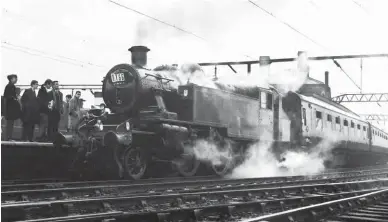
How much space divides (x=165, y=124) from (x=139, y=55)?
6.15 ft

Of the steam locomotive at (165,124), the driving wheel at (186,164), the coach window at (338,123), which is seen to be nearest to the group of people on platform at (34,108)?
the steam locomotive at (165,124)

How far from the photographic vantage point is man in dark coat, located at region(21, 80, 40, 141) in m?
9.21

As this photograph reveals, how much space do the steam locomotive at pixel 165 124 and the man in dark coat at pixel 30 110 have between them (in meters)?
0.62

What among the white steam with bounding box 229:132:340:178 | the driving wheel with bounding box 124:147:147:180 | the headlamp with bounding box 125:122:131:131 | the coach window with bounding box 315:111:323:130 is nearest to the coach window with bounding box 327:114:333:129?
the white steam with bounding box 229:132:340:178

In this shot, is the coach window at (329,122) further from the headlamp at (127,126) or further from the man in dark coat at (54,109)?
the man in dark coat at (54,109)

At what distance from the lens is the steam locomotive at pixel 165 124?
946 cm

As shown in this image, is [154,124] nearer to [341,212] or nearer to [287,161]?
[341,212]

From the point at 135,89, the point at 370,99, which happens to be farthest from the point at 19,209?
the point at 370,99

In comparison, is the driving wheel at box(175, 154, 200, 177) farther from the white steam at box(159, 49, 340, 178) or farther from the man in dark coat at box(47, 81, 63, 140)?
the man in dark coat at box(47, 81, 63, 140)

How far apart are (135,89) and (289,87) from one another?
7040mm

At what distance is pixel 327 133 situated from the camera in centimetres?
1697

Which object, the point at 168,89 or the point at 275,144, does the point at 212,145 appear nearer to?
the point at 168,89

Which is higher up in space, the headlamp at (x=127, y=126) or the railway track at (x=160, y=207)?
the headlamp at (x=127, y=126)

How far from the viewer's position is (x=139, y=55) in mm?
10602
